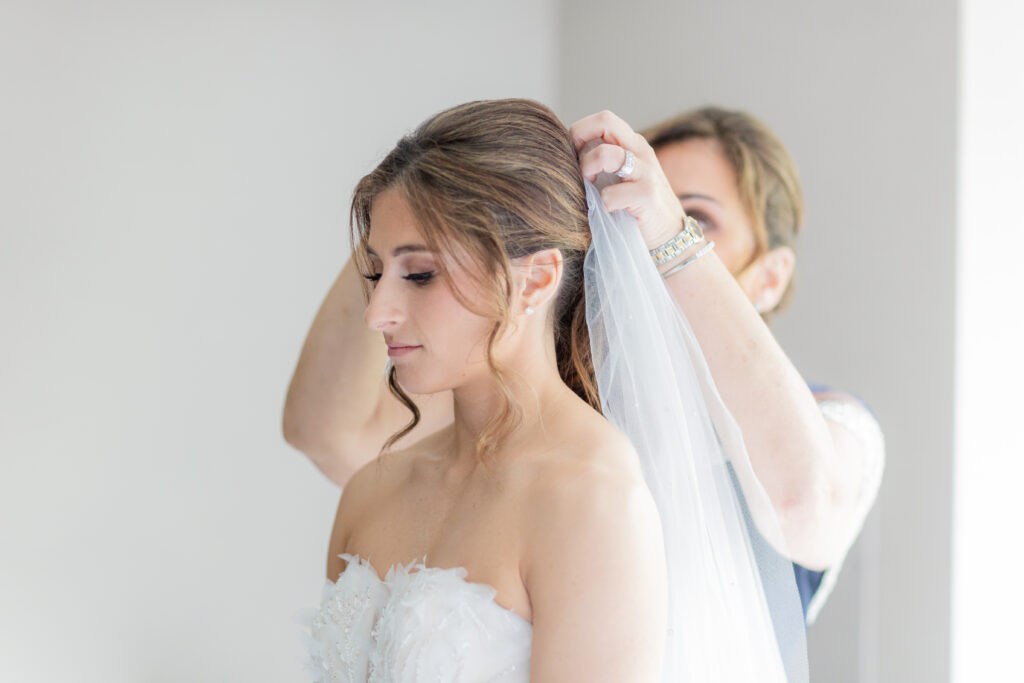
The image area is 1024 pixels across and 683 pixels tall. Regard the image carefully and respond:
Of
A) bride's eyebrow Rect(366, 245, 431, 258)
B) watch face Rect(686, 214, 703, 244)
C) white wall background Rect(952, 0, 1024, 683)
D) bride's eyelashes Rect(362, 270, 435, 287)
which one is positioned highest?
bride's eyebrow Rect(366, 245, 431, 258)

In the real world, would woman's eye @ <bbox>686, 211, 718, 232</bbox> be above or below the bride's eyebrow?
below

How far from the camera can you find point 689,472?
119cm

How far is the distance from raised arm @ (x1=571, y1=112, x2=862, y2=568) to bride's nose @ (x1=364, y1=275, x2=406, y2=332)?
0.29m

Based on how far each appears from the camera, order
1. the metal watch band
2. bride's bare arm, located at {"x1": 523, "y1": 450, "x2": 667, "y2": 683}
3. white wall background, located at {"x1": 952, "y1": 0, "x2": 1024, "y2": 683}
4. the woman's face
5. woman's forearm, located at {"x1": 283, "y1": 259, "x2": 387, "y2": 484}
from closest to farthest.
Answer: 1. bride's bare arm, located at {"x1": 523, "y1": 450, "x2": 667, "y2": 683}
2. the metal watch band
3. woman's forearm, located at {"x1": 283, "y1": 259, "x2": 387, "y2": 484}
4. the woman's face
5. white wall background, located at {"x1": 952, "y1": 0, "x2": 1024, "y2": 683}

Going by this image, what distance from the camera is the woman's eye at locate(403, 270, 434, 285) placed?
3.85 ft

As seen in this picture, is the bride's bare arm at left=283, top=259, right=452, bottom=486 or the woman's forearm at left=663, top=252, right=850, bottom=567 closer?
the woman's forearm at left=663, top=252, right=850, bottom=567

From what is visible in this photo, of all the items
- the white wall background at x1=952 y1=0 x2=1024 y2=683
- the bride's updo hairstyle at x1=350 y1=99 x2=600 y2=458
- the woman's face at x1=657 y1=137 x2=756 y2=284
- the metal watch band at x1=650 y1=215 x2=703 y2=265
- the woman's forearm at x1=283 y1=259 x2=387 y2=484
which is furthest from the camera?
the white wall background at x1=952 y1=0 x2=1024 y2=683

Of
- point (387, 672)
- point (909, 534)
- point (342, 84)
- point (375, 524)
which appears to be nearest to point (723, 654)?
point (387, 672)

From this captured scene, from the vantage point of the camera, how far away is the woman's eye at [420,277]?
1173 mm

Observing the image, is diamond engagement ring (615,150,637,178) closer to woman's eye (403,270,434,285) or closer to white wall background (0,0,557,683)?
woman's eye (403,270,434,285)

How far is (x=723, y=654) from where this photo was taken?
1.13 meters

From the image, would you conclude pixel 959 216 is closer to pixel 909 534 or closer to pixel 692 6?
pixel 909 534

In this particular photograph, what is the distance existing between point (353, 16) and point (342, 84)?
204 mm

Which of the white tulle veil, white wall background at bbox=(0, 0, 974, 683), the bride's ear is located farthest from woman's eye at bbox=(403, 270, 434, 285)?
white wall background at bbox=(0, 0, 974, 683)
